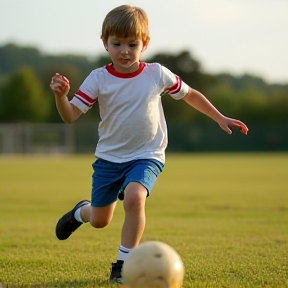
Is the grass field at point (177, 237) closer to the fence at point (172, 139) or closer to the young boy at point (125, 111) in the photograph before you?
the young boy at point (125, 111)

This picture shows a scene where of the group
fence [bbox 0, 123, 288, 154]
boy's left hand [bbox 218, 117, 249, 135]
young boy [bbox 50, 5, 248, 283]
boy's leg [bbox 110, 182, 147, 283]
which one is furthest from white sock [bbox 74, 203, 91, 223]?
fence [bbox 0, 123, 288, 154]

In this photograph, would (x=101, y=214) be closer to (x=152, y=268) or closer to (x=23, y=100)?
(x=152, y=268)

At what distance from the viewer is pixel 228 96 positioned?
77.6m

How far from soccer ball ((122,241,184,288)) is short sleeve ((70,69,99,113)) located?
1.61 meters

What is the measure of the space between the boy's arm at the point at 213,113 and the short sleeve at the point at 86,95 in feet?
2.60

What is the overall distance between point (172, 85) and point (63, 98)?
0.96 metres

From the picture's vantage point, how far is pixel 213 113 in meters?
5.74

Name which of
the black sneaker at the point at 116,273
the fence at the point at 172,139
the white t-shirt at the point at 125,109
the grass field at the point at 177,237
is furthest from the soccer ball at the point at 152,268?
the fence at the point at 172,139

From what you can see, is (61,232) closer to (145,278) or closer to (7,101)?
(145,278)

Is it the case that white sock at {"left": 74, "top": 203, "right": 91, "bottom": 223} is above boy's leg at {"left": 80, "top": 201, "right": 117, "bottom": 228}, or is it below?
below

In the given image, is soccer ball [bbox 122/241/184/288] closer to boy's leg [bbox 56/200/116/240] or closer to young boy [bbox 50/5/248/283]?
Result: young boy [bbox 50/5/248/283]

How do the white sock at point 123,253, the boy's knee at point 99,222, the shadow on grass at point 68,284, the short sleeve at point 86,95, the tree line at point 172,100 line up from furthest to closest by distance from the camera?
the tree line at point 172,100 < the boy's knee at point 99,222 < the short sleeve at point 86,95 < the white sock at point 123,253 < the shadow on grass at point 68,284

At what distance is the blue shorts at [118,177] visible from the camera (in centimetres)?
528

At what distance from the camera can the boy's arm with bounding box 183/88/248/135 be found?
5668 millimetres
